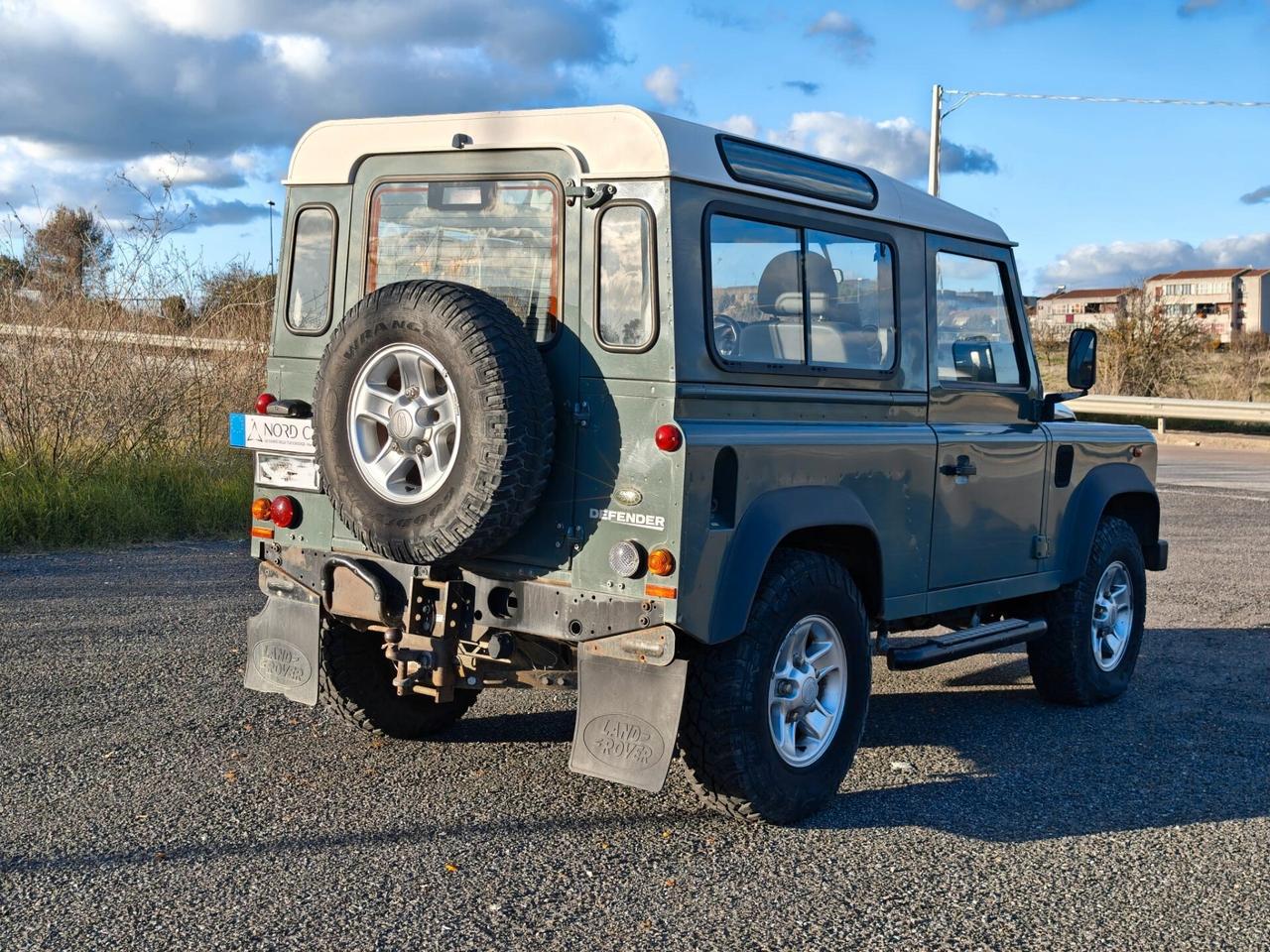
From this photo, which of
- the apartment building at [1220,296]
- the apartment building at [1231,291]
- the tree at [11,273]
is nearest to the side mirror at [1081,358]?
the tree at [11,273]

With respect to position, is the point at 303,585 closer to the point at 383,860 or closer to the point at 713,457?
the point at 383,860

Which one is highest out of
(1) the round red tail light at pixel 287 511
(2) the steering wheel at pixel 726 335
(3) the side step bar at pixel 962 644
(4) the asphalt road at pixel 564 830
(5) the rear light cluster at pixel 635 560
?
(2) the steering wheel at pixel 726 335

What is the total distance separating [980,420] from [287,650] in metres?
3.19

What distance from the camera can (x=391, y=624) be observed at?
15.9ft

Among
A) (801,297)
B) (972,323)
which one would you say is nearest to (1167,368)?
(972,323)

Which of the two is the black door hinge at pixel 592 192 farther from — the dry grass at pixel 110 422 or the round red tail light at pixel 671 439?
the dry grass at pixel 110 422

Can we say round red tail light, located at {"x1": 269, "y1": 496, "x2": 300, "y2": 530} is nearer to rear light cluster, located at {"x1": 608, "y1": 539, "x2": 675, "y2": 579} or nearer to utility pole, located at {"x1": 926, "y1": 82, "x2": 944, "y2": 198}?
rear light cluster, located at {"x1": 608, "y1": 539, "x2": 675, "y2": 579}

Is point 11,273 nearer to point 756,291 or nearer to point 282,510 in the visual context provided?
point 282,510

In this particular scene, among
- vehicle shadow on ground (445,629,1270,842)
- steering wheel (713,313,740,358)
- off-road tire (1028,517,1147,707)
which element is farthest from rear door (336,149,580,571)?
off-road tire (1028,517,1147,707)

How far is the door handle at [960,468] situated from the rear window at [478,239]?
197cm

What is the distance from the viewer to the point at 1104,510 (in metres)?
6.98

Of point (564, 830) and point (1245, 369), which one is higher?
point (1245, 369)

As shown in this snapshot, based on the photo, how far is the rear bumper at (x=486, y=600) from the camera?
4430 millimetres

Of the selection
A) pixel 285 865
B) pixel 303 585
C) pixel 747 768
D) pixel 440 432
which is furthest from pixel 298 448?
pixel 747 768
